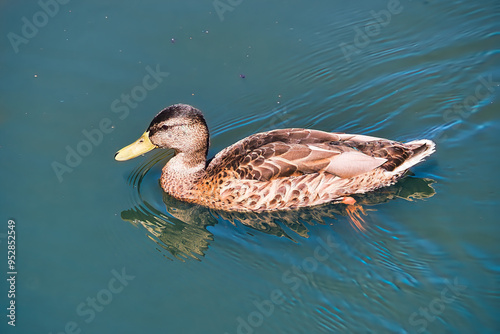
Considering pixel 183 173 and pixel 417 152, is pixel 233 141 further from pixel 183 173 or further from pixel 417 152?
pixel 417 152

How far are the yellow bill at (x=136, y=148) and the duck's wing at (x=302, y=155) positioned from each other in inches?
39.1

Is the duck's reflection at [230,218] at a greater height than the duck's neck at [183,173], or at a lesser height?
lesser

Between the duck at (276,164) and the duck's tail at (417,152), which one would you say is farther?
the duck's tail at (417,152)

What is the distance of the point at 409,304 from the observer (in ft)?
19.2

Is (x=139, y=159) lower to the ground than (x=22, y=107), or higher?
lower

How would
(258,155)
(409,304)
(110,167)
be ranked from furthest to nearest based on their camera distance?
(110,167), (258,155), (409,304)

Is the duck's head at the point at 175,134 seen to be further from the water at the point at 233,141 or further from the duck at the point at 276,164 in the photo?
the water at the point at 233,141

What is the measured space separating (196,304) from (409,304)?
7.53 feet

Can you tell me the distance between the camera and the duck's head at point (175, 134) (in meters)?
7.26

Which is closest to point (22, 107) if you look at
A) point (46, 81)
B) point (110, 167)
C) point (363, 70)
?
point (46, 81)

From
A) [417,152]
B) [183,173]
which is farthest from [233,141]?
[417,152]

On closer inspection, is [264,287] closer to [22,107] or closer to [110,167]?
[110,167]

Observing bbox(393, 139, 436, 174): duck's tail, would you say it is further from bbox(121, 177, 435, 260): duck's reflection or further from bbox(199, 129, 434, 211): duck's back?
bbox(121, 177, 435, 260): duck's reflection

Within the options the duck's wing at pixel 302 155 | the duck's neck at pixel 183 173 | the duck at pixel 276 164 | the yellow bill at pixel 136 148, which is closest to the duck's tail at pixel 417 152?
the duck at pixel 276 164
